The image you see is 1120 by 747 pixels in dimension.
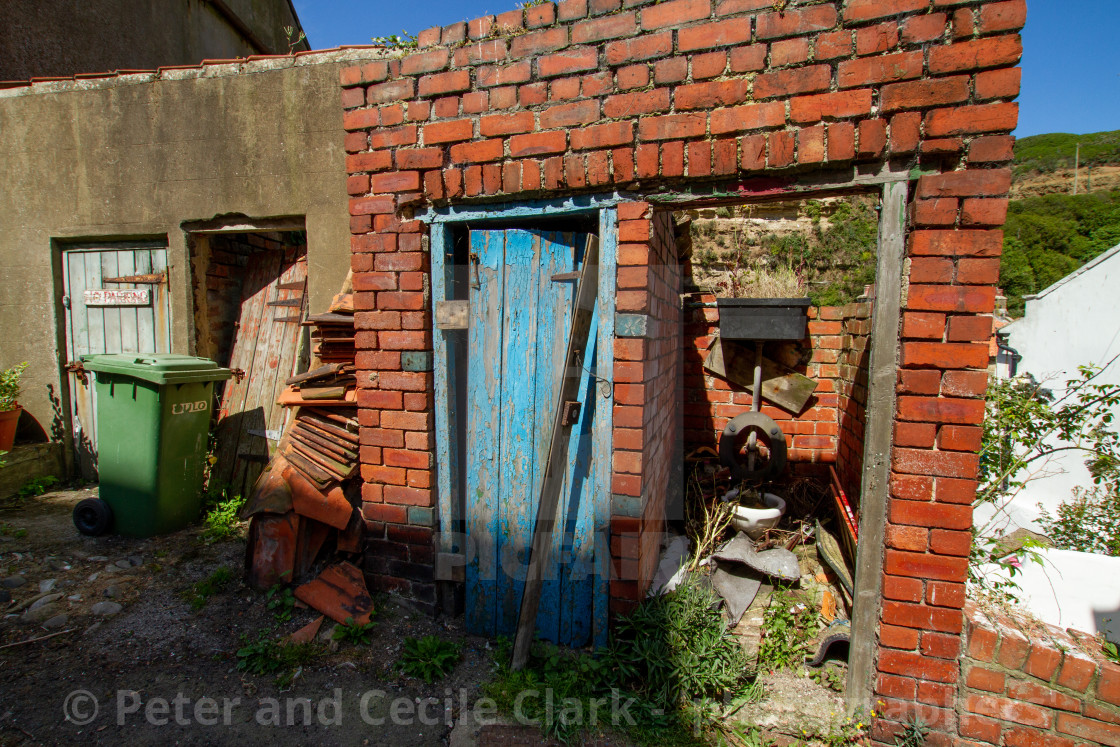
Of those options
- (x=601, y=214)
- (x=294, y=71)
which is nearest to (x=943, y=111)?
(x=601, y=214)

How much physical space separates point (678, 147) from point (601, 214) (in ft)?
1.37

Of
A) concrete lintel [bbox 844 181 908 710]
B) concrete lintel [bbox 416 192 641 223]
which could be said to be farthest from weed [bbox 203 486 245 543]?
concrete lintel [bbox 844 181 908 710]

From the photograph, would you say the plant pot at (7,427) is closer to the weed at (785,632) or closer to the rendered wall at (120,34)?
the rendered wall at (120,34)

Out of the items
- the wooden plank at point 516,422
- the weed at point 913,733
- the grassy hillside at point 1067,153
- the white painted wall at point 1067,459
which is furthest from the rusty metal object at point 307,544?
the grassy hillside at point 1067,153

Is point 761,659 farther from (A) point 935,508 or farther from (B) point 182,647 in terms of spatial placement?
(B) point 182,647

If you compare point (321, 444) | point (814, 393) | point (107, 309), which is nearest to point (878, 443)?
point (814, 393)

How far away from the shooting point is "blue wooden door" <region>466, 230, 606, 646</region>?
244cm

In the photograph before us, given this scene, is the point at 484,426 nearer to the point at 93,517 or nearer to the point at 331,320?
the point at 331,320

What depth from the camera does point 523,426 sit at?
8.29ft

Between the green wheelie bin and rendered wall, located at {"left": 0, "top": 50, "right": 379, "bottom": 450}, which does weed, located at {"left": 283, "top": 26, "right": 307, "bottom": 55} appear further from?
the green wheelie bin

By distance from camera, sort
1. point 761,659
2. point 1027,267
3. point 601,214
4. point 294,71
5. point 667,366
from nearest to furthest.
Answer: point 601,214
point 761,659
point 667,366
point 294,71
point 1027,267

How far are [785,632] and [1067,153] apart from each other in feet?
152

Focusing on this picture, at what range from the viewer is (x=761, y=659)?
2.46m

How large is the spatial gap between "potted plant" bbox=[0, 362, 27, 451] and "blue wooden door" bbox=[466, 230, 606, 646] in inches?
187
